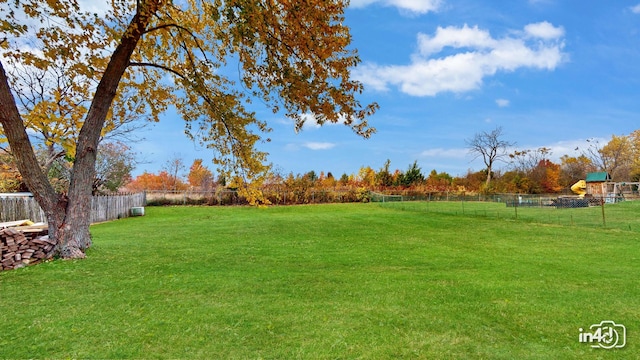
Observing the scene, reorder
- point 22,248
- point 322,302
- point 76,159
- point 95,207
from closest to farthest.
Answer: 1. point 322,302
2. point 22,248
3. point 76,159
4. point 95,207

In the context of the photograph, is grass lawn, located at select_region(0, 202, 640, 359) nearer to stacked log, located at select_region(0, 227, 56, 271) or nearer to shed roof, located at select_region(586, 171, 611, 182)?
stacked log, located at select_region(0, 227, 56, 271)

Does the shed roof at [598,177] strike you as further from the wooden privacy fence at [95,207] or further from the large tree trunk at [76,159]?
the wooden privacy fence at [95,207]

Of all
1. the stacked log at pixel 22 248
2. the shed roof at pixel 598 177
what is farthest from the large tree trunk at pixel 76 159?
the shed roof at pixel 598 177

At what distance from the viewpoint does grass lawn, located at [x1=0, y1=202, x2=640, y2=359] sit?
10.4 ft

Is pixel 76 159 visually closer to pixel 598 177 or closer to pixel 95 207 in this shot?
pixel 95 207

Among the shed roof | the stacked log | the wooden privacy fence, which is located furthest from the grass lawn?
the shed roof

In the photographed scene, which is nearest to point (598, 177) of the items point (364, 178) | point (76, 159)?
point (364, 178)

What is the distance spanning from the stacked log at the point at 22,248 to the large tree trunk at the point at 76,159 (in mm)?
220

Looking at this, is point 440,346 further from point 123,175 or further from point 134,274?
point 123,175

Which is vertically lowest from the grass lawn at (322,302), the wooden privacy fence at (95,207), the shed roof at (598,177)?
the grass lawn at (322,302)

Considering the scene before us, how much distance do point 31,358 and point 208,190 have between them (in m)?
24.2

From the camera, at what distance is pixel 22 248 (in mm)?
6973

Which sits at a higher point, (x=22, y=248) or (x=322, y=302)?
(x=22, y=248)

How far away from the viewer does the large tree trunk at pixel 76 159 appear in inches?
271
